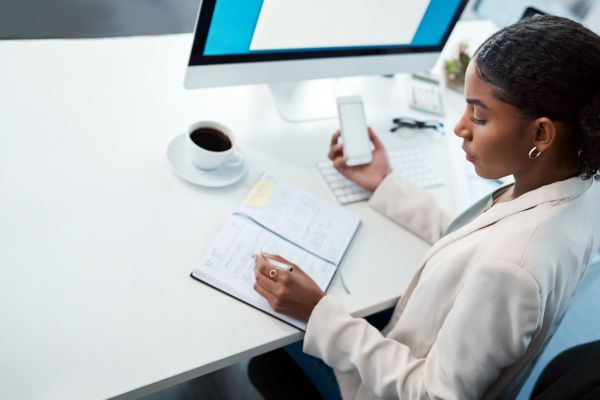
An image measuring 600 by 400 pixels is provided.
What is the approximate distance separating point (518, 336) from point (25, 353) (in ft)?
1.98

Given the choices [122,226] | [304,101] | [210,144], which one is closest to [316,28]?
[304,101]

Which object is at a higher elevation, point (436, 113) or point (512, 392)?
point (436, 113)

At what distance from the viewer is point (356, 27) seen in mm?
1020

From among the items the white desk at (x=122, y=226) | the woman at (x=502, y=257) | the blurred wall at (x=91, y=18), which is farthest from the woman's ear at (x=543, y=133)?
the blurred wall at (x=91, y=18)

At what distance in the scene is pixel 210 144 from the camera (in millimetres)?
886

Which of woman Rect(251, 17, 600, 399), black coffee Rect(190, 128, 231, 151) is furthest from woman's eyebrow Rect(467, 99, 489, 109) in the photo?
black coffee Rect(190, 128, 231, 151)

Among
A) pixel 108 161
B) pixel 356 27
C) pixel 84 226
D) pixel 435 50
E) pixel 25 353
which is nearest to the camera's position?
pixel 25 353

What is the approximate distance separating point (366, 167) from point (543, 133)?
42 cm

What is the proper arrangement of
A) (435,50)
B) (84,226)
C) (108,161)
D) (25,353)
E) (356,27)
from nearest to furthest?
(25,353)
(84,226)
(108,161)
(356,27)
(435,50)

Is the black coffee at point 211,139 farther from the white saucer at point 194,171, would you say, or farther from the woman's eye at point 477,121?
the woman's eye at point 477,121

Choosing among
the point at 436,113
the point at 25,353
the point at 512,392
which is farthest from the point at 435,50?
the point at 25,353

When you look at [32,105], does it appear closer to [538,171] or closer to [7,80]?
[7,80]

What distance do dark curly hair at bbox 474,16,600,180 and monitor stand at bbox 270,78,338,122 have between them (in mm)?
538

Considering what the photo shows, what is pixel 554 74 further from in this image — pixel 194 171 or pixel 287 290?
pixel 194 171
